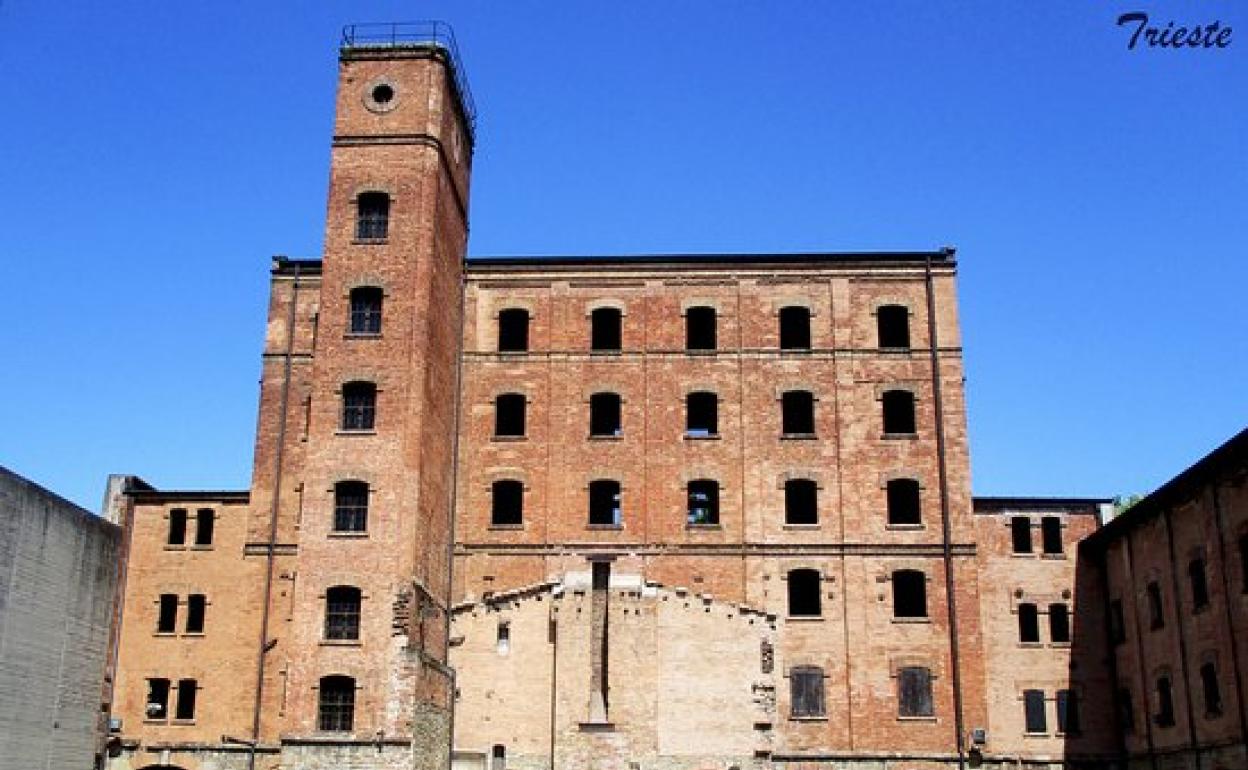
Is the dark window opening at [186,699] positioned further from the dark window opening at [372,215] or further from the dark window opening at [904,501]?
the dark window opening at [904,501]

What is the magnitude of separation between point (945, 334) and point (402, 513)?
51.3ft

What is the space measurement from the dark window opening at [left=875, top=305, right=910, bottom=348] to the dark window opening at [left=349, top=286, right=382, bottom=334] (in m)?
13.6

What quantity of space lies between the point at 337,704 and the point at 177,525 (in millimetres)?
9103

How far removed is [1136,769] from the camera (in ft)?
109

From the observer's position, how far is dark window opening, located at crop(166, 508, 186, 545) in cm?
3615

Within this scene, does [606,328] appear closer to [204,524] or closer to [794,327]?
[794,327]

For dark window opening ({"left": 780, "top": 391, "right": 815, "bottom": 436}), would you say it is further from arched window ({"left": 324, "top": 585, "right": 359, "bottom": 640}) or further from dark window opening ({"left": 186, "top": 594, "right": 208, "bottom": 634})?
dark window opening ({"left": 186, "top": 594, "right": 208, "bottom": 634})

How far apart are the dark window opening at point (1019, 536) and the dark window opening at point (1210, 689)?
22.7 ft

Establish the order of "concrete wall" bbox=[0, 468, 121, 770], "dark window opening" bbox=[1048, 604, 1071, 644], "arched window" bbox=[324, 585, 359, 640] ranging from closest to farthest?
1. "concrete wall" bbox=[0, 468, 121, 770]
2. "arched window" bbox=[324, 585, 359, 640]
3. "dark window opening" bbox=[1048, 604, 1071, 644]

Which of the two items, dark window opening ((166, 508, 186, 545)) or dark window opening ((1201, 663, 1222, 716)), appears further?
dark window opening ((166, 508, 186, 545))

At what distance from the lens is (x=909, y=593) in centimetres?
3519

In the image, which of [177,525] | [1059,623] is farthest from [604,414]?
[1059,623]

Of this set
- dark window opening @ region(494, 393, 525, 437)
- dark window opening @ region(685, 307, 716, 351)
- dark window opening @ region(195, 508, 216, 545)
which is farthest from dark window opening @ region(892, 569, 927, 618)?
dark window opening @ region(195, 508, 216, 545)

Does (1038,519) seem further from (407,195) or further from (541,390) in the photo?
(407,195)
